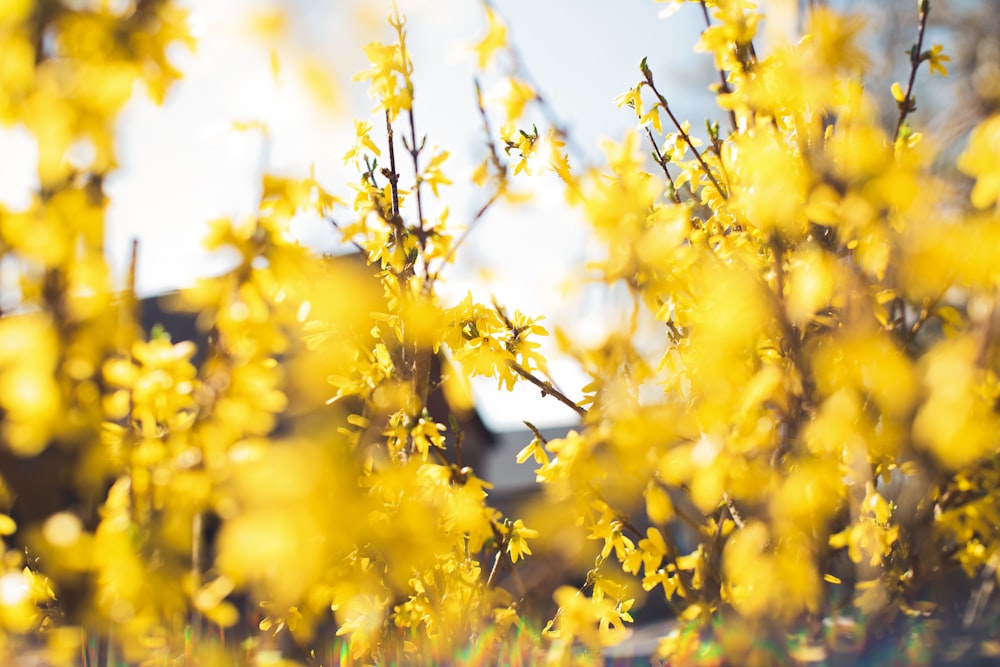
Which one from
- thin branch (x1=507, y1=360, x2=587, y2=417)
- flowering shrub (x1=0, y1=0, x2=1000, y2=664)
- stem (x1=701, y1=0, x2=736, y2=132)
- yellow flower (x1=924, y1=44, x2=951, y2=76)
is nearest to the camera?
flowering shrub (x1=0, y1=0, x2=1000, y2=664)

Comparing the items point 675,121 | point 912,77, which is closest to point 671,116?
point 675,121

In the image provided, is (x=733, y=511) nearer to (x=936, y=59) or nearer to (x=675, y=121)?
(x=675, y=121)

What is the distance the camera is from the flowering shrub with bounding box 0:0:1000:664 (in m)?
1.16

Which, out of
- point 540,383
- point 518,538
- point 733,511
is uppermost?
point 540,383

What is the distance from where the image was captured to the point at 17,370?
1088 mm

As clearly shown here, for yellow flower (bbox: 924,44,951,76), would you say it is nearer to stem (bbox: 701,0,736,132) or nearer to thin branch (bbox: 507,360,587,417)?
stem (bbox: 701,0,736,132)

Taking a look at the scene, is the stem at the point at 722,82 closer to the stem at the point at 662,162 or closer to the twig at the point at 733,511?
the stem at the point at 662,162

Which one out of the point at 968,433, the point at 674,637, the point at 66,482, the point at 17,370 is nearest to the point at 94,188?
the point at 17,370

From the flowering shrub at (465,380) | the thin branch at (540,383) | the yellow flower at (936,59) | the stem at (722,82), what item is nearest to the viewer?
the flowering shrub at (465,380)

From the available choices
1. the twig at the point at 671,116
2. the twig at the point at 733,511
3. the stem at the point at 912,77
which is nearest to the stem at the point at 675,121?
the twig at the point at 671,116

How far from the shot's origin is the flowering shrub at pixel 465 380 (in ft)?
3.81

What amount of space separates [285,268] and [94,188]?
1.30 feet

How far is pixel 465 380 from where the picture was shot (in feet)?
6.93

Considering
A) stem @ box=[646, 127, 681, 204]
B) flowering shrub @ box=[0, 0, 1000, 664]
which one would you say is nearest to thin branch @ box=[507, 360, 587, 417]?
flowering shrub @ box=[0, 0, 1000, 664]
